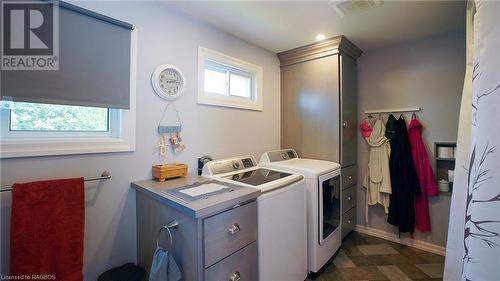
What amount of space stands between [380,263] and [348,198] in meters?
0.66

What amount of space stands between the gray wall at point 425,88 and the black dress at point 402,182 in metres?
0.19

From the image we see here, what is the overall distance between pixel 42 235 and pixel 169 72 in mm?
1255

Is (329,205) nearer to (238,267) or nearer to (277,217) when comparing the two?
(277,217)

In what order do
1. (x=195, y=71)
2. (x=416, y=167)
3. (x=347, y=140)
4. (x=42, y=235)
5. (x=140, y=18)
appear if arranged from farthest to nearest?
(x=347, y=140) < (x=416, y=167) < (x=195, y=71) < (x=140, y=18) < (x=42, y=235)

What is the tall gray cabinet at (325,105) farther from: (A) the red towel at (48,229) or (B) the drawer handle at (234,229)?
(A) the red towel at (48,229)

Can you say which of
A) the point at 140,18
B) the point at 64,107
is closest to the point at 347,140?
the point at 140,18

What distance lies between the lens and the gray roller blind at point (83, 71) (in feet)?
3.65

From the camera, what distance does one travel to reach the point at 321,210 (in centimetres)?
180

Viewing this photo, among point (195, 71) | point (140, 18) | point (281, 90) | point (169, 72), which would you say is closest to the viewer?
point (140, 18)

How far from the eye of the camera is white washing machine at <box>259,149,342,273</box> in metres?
1.76

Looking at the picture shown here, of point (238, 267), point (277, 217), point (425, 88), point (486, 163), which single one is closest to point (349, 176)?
point (425, 88)

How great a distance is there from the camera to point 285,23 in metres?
1.93

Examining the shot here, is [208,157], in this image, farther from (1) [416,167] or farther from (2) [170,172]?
(1) [416,167]

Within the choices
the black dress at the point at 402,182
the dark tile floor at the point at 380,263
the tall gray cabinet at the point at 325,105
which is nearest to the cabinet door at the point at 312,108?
the tall gray cabinet at the point at 325,105
